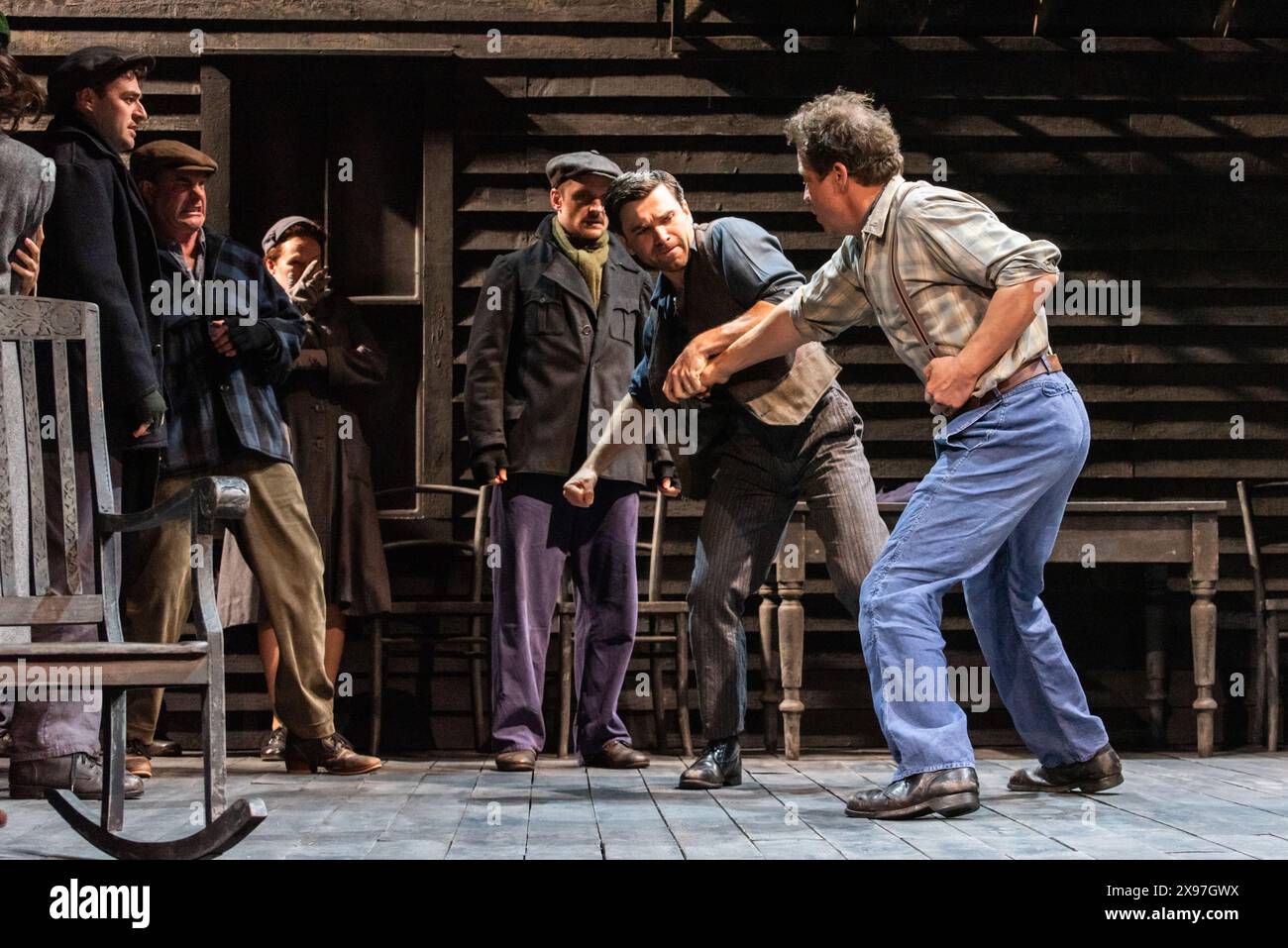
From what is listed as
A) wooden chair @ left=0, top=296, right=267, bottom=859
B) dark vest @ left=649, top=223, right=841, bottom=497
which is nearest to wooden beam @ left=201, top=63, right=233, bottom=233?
dark vest @ left=649, top=223, right=841, bottom=497

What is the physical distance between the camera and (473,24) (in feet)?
20.2

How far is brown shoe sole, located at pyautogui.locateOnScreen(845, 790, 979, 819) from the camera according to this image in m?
3.35

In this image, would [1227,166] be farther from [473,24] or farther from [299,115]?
[299,115]

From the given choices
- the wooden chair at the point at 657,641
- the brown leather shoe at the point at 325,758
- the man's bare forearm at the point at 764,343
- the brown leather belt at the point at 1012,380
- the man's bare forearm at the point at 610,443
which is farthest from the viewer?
the wooden chair at the point at 657,641

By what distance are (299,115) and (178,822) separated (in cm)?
347

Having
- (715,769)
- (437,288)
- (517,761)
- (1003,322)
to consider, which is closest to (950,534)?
(1003,322)

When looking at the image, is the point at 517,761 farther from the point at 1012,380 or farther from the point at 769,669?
the point at 1012,380

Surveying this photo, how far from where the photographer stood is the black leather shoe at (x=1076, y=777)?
150 inches

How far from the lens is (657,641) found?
5727 millimetres

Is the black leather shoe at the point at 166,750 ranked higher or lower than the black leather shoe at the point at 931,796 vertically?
lower

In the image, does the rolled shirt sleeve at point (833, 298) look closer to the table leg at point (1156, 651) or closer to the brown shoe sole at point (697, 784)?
the brown shoe sole at point (697, 784)

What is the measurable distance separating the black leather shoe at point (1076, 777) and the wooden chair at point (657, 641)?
5.91 ft

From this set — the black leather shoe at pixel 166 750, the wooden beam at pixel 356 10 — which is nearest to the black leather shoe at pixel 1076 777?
the black leather shoe at pixel 166 750

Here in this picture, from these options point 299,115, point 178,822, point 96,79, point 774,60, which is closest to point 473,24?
point 299,115
